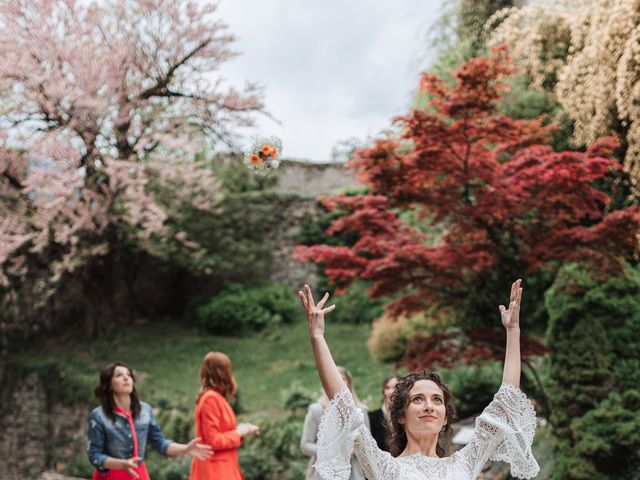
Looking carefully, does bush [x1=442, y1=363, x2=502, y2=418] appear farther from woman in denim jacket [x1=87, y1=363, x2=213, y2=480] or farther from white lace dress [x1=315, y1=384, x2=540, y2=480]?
white lace dress [x1=315, y1=384, x2=540, y2=480]

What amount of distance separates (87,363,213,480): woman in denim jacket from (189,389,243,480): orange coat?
0.11 m

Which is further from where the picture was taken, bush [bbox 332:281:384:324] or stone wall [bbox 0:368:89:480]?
bush [bbox 332:281:384:324]

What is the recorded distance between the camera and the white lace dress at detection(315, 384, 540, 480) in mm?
2145

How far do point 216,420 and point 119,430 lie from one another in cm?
56

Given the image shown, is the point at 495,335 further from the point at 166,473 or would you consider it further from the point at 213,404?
the point at 166,473

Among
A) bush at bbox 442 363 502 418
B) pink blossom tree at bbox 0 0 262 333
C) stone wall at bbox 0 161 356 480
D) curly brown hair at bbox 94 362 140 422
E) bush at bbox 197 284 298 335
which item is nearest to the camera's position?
curly brown hair at bbox 94 362 140 422

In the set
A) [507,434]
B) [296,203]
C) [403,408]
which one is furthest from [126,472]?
[296,203]

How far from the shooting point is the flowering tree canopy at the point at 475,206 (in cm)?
581

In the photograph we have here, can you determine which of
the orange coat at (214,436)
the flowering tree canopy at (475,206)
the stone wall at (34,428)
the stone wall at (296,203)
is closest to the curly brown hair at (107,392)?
the orange coat at (214,436)

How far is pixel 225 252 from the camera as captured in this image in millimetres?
14812

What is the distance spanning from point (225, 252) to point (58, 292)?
3.46 meters

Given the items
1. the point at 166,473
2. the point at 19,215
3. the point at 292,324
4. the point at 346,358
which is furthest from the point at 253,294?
the point at 166,473

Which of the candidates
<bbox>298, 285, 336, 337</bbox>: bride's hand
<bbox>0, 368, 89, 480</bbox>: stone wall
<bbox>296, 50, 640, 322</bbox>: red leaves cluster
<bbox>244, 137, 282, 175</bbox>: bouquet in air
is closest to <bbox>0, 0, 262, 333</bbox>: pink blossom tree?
<bbox>296, 50, 640, 322</bbox>: red leaves cluster

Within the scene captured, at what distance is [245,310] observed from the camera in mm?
14133
